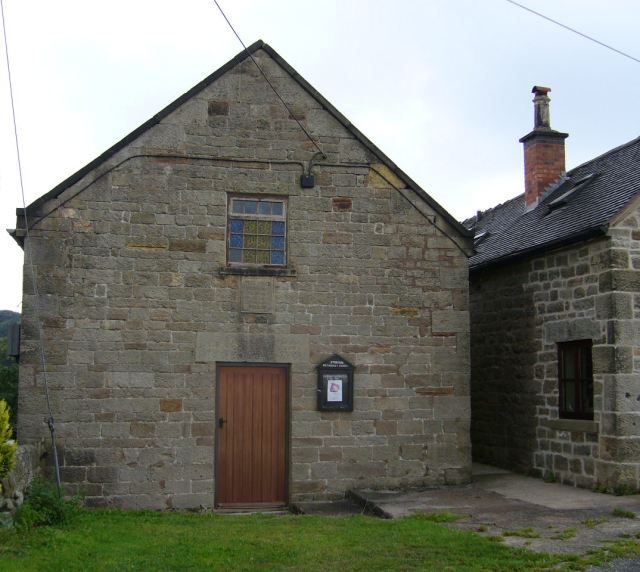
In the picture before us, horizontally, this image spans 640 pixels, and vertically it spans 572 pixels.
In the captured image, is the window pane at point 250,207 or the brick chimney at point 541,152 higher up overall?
the brick chimney at point 541,152

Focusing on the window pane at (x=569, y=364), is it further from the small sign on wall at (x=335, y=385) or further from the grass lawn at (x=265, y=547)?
the grass lawn at (x=265, y=547)

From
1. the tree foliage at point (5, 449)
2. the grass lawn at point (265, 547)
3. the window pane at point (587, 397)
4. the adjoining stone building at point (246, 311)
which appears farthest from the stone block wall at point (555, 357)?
the tree foliage at point (5, 449)

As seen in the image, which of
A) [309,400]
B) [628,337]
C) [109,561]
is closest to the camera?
[109,561]

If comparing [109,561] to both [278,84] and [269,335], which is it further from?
[278,84]

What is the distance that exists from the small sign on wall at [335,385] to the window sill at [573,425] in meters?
3.35

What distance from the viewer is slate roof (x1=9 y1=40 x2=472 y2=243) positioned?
38.8ft

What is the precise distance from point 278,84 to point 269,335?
395cm

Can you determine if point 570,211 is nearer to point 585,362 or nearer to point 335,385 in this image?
point 585,362

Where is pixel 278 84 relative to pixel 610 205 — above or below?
above

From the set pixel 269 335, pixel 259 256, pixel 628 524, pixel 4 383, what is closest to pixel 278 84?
pixel 259 256

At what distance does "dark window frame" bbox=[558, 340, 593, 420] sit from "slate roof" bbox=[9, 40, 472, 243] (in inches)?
94.8

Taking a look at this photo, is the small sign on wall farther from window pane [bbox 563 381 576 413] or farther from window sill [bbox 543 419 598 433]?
window pane [bbox 563 381 576 413]

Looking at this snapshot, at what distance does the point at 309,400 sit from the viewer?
12203 millimetres

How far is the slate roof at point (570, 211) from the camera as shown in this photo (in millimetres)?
12203
